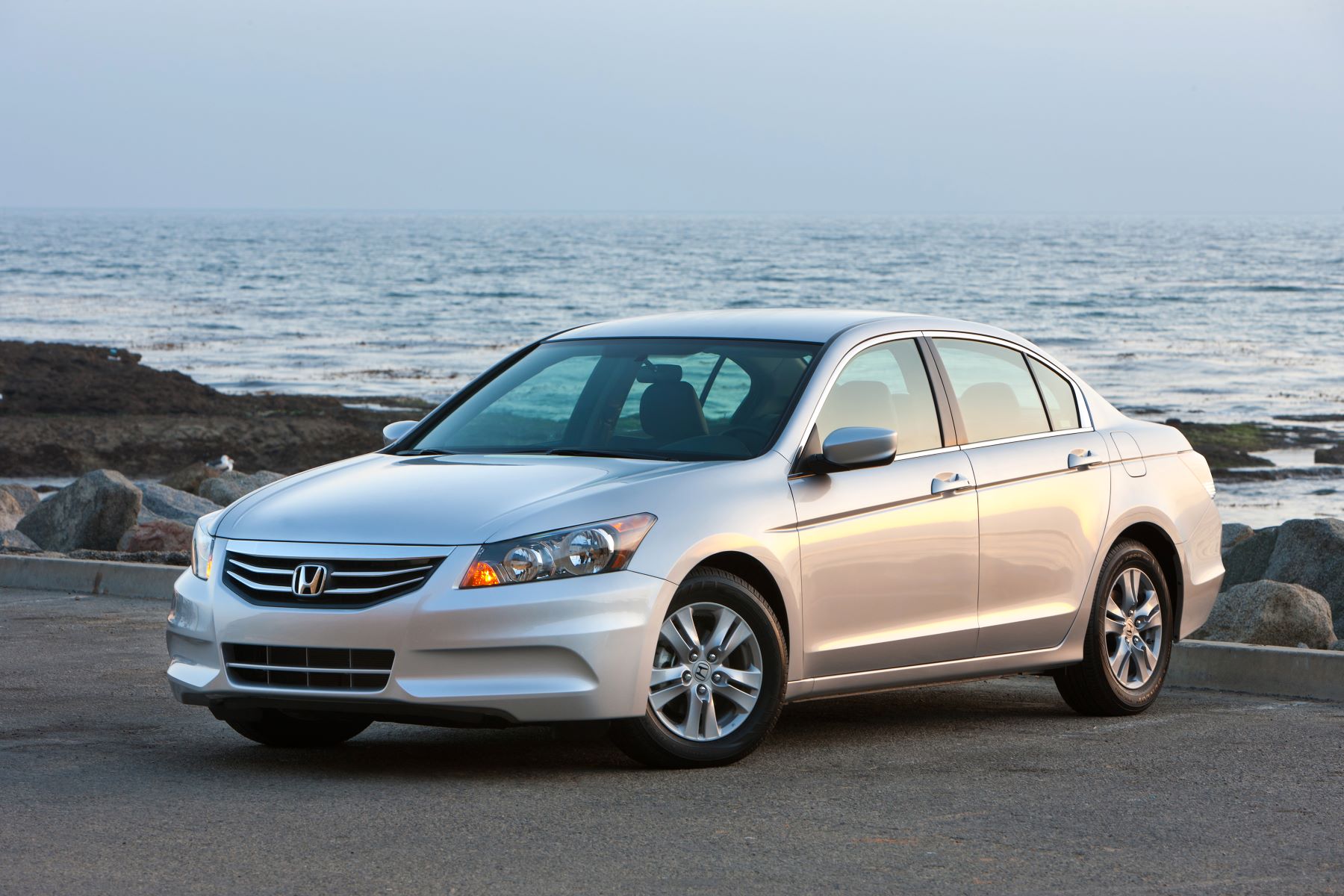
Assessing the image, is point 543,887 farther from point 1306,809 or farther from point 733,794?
point 1306,809

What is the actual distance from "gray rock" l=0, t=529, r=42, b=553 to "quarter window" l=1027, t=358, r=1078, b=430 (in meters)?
9.01

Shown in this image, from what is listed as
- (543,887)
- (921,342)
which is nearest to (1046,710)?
(921,342)

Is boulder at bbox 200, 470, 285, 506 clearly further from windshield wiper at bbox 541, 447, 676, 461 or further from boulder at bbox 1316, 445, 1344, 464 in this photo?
boulder at bbox 1316, 445, 1344, 464

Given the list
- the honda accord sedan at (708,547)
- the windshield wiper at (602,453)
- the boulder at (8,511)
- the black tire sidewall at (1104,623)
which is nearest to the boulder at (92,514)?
the boulder at (8,511)

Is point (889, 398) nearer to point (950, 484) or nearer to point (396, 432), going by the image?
point (950, 484)

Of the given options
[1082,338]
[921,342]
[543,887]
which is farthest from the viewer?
[1082,338]

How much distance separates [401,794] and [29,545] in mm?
9500

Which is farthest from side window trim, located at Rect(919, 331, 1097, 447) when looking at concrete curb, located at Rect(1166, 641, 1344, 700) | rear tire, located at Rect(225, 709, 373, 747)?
rear tire, located at Rect(225, 709, 373, 747)

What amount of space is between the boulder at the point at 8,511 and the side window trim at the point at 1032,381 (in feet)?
36.7

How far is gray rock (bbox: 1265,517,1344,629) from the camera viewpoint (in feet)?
40.5

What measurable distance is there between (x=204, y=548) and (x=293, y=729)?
0.82m

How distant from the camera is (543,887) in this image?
4.88m

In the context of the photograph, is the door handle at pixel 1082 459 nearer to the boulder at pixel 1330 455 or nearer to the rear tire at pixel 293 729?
the rear tire at pixel 293 729

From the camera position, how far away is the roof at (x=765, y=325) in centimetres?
753
